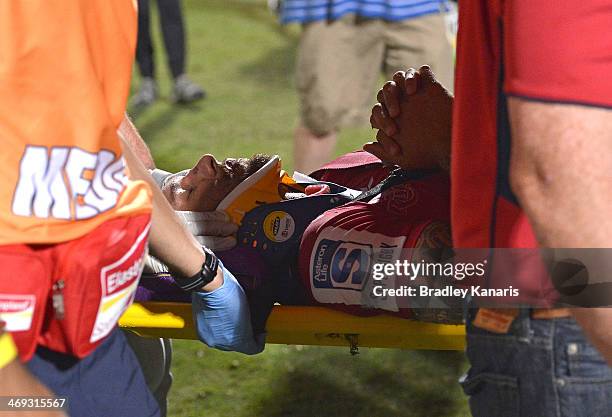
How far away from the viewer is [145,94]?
544 centimetres

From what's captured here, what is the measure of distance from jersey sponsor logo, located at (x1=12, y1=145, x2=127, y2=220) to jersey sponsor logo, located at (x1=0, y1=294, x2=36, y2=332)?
0.10m

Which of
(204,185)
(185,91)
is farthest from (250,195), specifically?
(185,91)

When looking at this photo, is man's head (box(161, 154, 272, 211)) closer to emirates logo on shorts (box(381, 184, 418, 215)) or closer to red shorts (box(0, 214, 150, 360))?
emirates logo on shorts (box(381, 184, 418, 215))

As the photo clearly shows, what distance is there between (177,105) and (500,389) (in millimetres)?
4360

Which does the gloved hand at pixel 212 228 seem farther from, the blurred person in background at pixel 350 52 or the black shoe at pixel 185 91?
the black shoe at pixel 185 91

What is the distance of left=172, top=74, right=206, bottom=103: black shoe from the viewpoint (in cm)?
540

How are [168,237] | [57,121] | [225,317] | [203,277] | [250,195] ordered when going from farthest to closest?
1. [250,195]
2. [225,317]
3. [203,277]
4. [168,237]
5. [57,121]

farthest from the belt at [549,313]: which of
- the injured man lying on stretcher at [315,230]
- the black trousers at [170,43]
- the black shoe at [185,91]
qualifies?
the black trousers at [170,43]

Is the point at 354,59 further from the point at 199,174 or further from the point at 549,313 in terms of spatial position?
the point at 549,313

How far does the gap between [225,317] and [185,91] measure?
151 inches

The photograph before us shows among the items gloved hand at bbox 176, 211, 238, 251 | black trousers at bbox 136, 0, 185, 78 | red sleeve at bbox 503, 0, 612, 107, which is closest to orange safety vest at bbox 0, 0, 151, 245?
red sleeve at bbox 503, 0, 612, 107

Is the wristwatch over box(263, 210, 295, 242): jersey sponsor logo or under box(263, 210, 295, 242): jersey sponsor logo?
over

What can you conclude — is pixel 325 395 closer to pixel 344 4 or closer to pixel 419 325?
pixel 419 325

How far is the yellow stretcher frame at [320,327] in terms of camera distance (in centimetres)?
176
